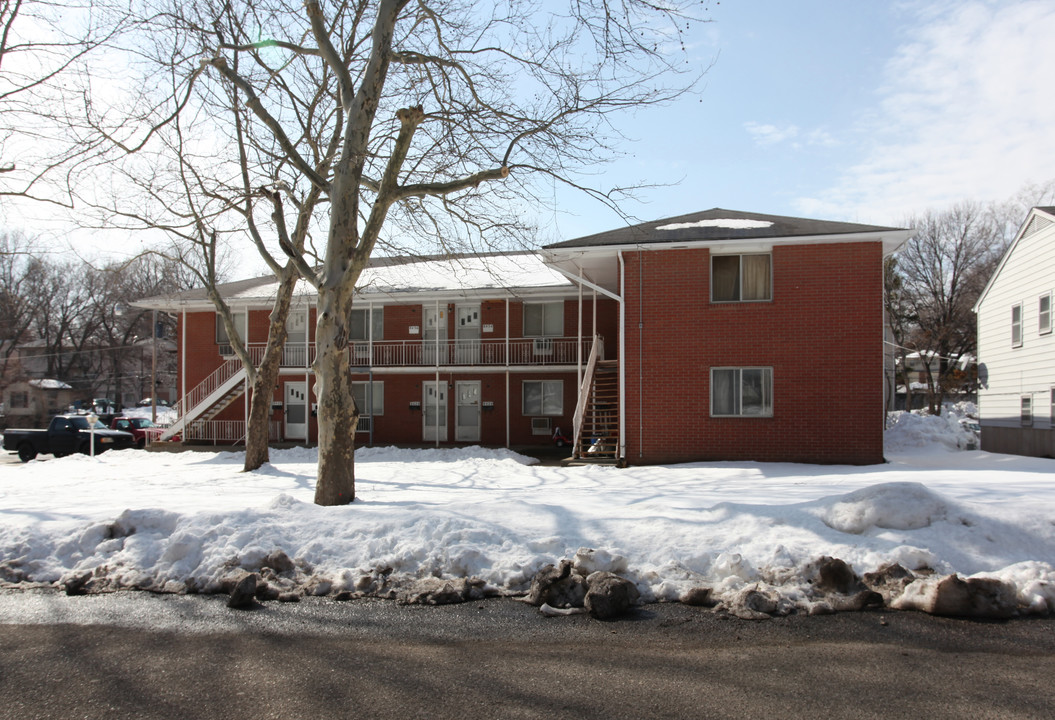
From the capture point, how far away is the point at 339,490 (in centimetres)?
936

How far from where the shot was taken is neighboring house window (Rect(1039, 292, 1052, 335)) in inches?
736

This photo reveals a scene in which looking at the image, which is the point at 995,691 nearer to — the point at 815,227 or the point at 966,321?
the point at 815,227

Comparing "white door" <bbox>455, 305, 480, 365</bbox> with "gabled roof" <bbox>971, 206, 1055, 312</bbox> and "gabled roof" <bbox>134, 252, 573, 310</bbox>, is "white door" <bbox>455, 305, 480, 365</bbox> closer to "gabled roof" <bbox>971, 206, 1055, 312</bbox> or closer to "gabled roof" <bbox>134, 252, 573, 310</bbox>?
"gabled roof" <bbox>134, 252, 573, 310</bbox>

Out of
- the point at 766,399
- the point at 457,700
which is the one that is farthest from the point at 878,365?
the point at 457,700

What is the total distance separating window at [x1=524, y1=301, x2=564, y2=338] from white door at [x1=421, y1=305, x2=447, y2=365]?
9.39 feet

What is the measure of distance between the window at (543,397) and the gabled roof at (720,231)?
25.5ft

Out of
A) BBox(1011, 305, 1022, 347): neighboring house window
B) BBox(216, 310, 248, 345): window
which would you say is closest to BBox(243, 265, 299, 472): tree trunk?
BBox(216, 310, 248, 345): window

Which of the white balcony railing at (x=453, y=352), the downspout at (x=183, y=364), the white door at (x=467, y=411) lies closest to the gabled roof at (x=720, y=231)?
the white balcony railing at (x=453, y=352)

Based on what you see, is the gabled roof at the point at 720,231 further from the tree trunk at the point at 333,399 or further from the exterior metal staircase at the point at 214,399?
the exterior metal staircase at the point at 214,399

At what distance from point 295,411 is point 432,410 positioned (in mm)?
5066

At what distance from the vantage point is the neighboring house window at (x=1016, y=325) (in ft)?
67.7

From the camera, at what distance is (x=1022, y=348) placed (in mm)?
20438

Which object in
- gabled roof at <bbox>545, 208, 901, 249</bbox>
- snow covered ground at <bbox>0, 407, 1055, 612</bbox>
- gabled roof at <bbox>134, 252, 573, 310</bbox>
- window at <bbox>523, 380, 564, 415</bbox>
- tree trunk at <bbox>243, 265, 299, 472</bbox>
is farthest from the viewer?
window at <bbox>523, 380, 564, 415</bbox>

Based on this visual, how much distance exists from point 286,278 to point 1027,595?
1452 cm
